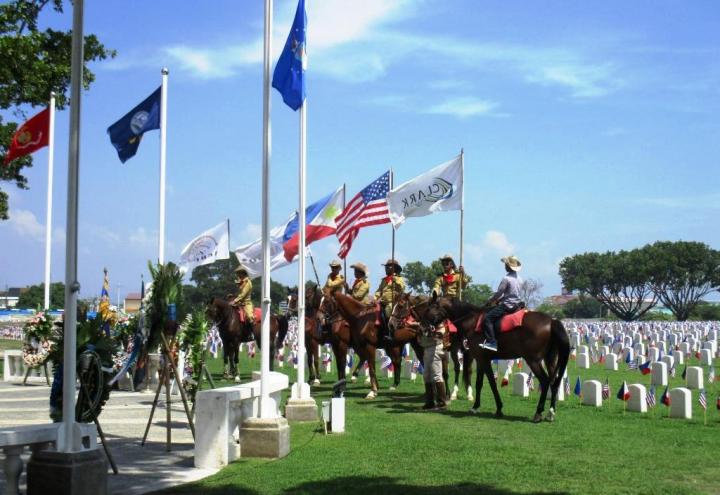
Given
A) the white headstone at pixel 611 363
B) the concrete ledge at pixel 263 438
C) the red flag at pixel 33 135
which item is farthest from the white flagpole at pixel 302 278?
the white headstone at pixel 611 363

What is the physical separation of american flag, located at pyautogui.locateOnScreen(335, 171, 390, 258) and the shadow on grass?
1104 centimetres

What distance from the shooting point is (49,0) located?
86.3ft

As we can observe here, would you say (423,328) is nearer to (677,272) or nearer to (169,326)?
(169,326)

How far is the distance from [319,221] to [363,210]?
1350 millimetres

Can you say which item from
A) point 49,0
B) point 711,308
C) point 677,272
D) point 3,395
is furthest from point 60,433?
point 711,308

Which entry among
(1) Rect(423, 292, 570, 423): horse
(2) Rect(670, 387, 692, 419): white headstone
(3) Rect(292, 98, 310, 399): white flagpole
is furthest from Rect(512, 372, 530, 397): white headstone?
(3) Rect(292, 98, 310, 399): white flagpole

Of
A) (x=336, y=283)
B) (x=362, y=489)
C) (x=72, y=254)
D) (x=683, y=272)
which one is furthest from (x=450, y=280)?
(x=683, y=272)

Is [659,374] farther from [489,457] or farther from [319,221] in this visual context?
[489,457]

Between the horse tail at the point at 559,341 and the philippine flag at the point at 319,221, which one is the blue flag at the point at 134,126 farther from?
the horse tail at the point at 559,341

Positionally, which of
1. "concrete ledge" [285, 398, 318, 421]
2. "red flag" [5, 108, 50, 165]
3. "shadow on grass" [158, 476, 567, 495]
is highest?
"red flag" [5, 108, 50, 165]

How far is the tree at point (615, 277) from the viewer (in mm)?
98688

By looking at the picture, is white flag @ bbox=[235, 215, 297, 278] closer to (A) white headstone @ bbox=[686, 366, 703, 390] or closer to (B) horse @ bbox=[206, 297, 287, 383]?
(B) horse @ bbox=[206, 297, 287, 383]

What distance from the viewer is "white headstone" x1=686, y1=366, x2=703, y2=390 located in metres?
20.0

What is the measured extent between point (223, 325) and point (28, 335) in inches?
222
